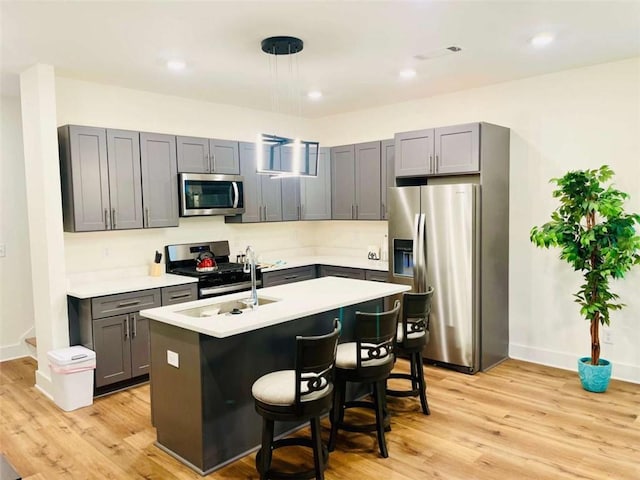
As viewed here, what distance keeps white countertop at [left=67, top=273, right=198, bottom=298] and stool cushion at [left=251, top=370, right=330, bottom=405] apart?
1979 mm

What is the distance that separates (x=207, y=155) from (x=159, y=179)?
63cm

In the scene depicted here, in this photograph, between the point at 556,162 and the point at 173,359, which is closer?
the point at 173,359

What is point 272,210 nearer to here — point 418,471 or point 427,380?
point 427,380

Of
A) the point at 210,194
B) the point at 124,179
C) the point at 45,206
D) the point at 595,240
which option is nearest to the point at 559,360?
the point at 595,240

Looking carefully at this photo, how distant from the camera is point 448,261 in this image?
4621 millimetres

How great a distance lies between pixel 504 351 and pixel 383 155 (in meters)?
2.51

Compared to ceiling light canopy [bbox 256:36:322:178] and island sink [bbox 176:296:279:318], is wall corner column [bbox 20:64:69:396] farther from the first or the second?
ceiling light canopy [bbox 256:36:322:178]

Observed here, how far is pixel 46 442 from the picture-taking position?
336 centimetres

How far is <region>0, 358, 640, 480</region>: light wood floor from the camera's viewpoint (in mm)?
2939

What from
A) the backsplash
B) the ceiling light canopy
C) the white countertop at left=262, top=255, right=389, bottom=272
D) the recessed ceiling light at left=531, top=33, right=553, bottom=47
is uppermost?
the recessed ceiling light at left=531, top=33, right=553, bottom=47

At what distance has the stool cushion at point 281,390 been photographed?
8.54ft

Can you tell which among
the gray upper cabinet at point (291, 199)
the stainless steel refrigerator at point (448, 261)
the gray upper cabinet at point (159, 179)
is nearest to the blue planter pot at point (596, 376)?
the stainless steel refrigerator at point (448, 261)

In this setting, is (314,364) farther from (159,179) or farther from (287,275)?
(287,275)

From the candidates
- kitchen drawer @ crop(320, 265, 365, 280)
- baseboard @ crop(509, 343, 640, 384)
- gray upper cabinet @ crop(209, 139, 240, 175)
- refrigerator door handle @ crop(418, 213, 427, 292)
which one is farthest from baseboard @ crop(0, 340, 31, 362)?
baseboard @ crop(509, 343, 640, 384)
